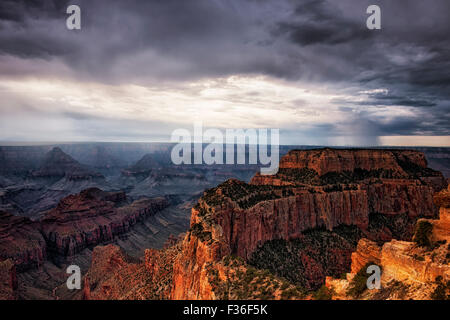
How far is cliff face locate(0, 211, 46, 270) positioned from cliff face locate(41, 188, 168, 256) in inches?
279

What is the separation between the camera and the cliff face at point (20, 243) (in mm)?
76500

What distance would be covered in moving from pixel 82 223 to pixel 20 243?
27133 mm

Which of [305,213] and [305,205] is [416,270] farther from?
[305,205]

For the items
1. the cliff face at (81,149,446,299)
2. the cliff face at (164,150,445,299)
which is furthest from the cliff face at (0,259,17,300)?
the cliff face at (164,150,445,299)

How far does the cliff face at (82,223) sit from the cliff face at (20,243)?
23.2ft

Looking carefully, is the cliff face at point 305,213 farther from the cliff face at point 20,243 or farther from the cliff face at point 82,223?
A: the cliff face at point 82,223

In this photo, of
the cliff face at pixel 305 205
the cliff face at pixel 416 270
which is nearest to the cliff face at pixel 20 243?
the cliff face at pixel 305 205

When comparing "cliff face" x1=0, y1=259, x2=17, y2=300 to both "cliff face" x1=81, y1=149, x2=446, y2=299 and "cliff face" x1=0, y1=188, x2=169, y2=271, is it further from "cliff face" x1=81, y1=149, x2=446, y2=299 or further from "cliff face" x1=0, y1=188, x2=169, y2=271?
"cliff face" x1=81, y1=149, x2=446, y2=299

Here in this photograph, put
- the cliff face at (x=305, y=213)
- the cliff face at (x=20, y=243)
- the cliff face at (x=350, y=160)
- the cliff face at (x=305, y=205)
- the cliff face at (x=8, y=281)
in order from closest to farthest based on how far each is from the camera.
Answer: the cliff face at (x=305, y=213), the cliff face at (x=305, y=205), the cliff face at (x=8, y=281), the cliff face at (x=350, y=160), the cliff face at (x=20, y=243)

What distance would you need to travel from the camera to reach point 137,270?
Answer: 1802 inches

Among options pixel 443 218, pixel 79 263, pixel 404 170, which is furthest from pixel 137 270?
pixel 404 170

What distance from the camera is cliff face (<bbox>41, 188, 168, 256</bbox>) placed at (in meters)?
96.4

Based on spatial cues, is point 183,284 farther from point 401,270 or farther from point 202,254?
point 401,270

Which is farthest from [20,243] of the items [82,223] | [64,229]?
[82,223]
